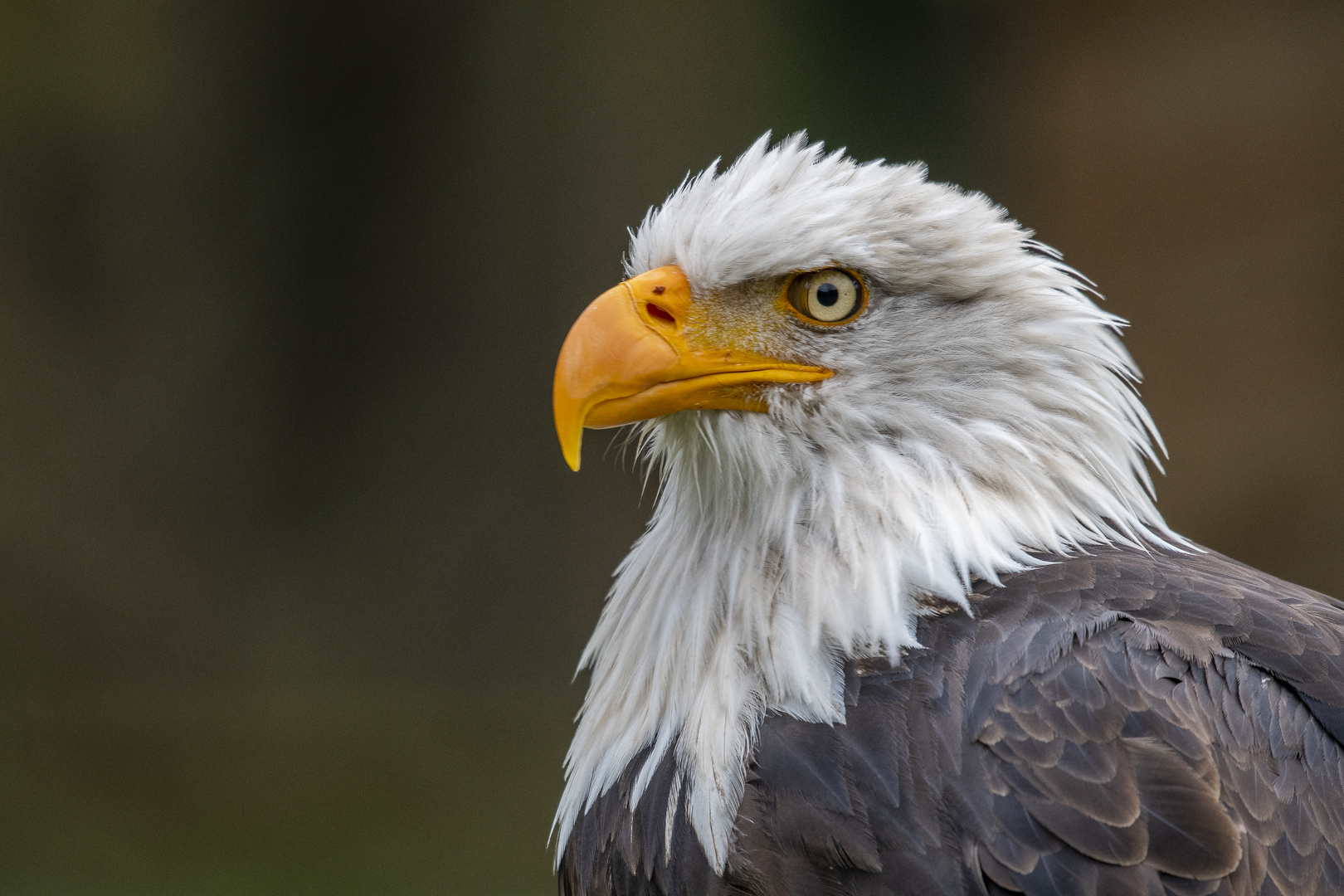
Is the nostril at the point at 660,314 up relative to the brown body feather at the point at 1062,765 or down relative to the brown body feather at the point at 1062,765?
up

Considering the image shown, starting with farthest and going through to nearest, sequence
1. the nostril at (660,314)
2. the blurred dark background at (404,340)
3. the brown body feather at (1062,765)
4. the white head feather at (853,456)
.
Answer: the blurred dark background at (404,340) → the nostril at (660,314) → the white head feather at (853,456) → the brown body feather at (1062,765)

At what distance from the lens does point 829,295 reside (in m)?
2.30

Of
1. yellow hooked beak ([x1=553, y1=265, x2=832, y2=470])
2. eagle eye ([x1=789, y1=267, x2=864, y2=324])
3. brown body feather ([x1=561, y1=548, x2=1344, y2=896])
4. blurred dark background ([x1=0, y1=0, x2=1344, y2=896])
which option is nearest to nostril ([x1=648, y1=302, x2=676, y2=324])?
yellow hooked beak ([x1=553, y1=265, x2=832, y2=470])

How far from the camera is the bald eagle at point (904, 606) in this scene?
1814 millimetres

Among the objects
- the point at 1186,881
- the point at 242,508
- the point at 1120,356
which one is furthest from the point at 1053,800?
the point at 242,508

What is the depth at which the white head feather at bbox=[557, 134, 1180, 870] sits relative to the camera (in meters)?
2.12

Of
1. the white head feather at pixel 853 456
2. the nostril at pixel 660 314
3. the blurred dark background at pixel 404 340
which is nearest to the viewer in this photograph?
the white head feather at pixel 853 456

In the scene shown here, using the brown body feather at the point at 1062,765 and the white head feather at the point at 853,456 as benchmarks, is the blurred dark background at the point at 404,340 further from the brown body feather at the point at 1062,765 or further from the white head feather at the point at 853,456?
the brown body feather at the point at 1062,765

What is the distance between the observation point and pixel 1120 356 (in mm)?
2422

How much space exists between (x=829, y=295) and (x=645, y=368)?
1.24ft

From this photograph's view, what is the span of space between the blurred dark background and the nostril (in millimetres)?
4256

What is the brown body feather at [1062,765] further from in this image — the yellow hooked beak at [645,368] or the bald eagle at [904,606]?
the yellow hooked beak at [645,368]

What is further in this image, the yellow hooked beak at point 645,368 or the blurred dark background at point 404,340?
the blurred dark background at point 404,340

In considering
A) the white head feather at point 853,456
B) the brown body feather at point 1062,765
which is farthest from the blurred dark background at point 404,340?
the brown body feather at point 1062,765
